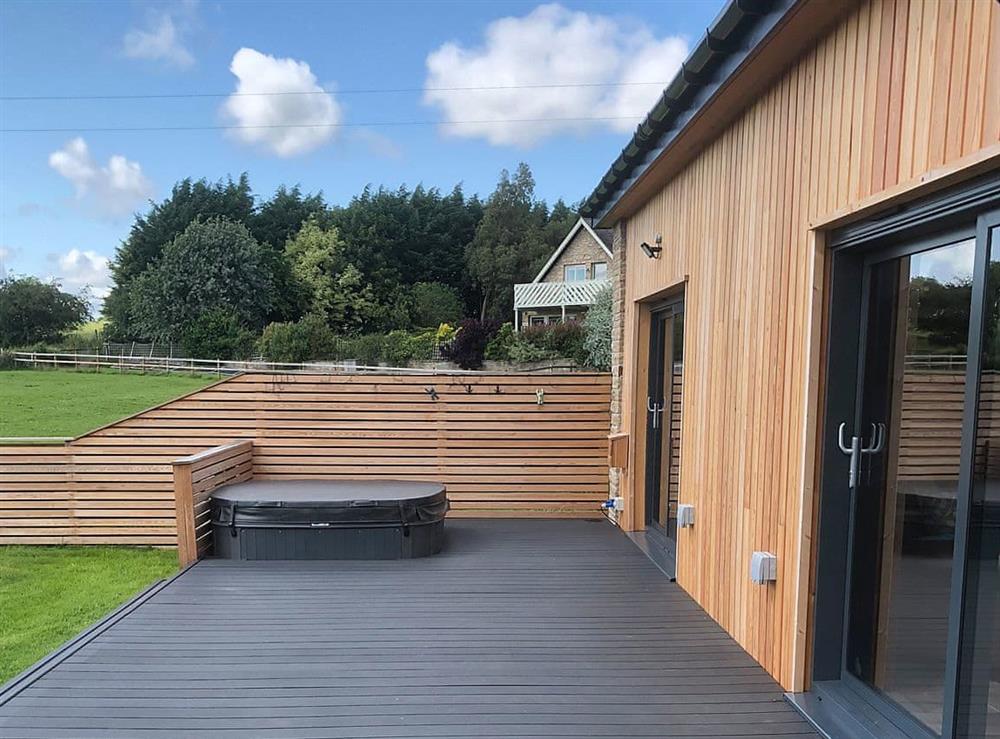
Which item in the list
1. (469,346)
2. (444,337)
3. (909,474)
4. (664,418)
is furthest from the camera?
(444,337)

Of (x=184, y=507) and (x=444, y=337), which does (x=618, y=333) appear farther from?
(x=444, y=337)

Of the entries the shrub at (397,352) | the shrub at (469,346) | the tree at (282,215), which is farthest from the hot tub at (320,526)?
the tree at (282,215)

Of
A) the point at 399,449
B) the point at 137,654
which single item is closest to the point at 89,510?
the point at 399,449

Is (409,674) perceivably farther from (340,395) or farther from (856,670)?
(340,395)

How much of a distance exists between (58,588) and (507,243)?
3079cm

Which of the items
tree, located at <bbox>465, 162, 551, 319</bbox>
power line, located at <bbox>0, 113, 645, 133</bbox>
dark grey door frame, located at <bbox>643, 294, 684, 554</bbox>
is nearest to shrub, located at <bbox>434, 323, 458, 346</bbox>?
tree, located at <bbox>465, 162, 551, 319</bbox>

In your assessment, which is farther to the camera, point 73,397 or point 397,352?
point 397,352

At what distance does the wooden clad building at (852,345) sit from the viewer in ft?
5.96

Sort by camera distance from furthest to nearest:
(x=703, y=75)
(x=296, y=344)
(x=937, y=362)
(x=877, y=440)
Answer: (x=296, y=344), (x=703, y=75), (x=877, y=440), (x=937, y=362)

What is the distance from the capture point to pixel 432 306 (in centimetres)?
3084

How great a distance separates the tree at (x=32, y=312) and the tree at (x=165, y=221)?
280cm

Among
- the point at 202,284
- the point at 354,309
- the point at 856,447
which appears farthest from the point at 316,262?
the point at 856,447

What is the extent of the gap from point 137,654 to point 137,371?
18.4 metres

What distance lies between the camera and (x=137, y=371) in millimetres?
18844
